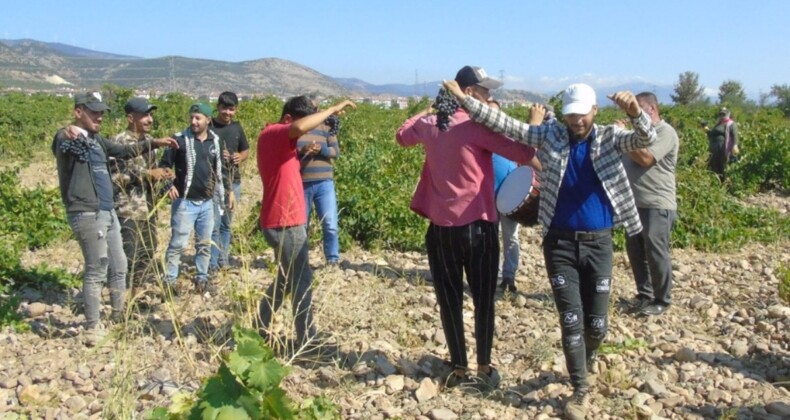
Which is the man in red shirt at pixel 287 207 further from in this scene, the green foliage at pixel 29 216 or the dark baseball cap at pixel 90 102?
the green foliage at pixel 29 216

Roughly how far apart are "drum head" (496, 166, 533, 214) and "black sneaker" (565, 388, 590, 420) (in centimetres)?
106

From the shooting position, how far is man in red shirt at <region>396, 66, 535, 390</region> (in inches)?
147

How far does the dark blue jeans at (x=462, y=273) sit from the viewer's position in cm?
379

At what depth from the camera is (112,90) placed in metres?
21.4

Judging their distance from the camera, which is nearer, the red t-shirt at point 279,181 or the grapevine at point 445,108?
the grapevine at point 445,108

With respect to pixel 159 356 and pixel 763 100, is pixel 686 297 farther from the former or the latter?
pixel 763 100

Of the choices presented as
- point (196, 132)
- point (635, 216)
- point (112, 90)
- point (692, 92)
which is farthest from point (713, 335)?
point (692, 92)

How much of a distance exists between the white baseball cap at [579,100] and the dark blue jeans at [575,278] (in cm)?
64

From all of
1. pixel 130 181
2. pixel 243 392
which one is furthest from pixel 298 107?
pixel 243 392

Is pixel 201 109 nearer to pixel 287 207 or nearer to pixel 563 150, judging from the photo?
pixel 287 207

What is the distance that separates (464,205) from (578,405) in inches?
46.7

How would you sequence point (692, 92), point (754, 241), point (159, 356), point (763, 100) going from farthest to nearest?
1. point (692, 92)
2. point (763, 100)
3. point (754, 241)
4. point (159, 356)

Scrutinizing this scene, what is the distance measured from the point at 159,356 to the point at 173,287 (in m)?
1.19

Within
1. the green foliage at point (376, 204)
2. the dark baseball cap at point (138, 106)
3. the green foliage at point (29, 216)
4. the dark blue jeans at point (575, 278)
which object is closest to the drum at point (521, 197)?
the dark blue jeans at point (575, 278)
